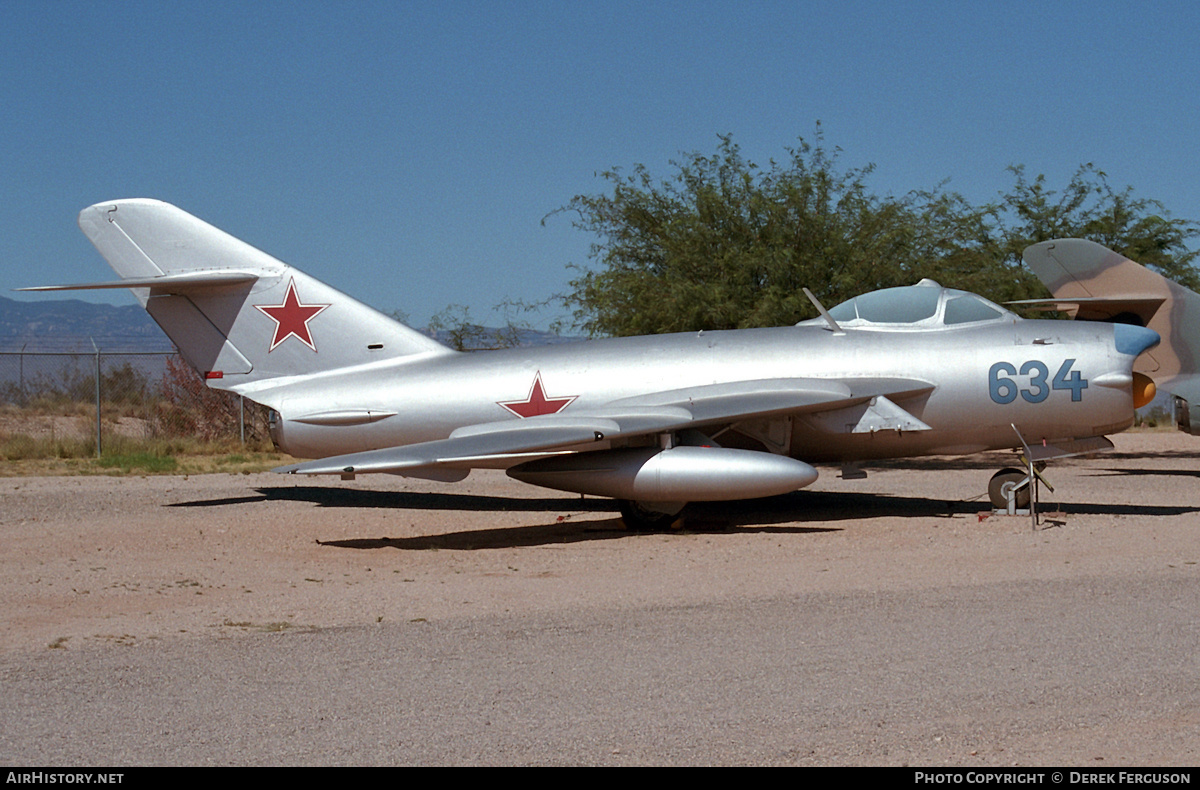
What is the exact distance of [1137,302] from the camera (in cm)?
1870

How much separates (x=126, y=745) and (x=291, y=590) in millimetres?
4602

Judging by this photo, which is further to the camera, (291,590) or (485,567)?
(485,567)

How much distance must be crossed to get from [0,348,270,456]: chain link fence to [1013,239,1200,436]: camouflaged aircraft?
17309 millimetres

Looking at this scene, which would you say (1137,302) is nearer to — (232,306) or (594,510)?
(594,510)

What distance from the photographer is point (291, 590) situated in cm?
966

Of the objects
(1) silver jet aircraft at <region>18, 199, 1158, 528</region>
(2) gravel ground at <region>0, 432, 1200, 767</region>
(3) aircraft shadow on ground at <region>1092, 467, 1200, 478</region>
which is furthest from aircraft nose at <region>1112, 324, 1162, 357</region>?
(3) aircraft shadow on ground at <region>1092, 467, 1200, 478</region>

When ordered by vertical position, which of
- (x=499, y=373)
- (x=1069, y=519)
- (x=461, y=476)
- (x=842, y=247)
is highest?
(x=842, y=247)

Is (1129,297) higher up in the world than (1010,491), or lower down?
higher up

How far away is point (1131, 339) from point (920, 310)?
238cm

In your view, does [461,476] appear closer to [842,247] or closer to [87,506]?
[87,506]

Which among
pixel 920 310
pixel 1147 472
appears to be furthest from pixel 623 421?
pixel 1147 472

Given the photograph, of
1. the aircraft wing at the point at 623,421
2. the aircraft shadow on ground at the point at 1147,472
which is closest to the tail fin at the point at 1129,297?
the aircraft shadow on ground at the point at 1147,472
